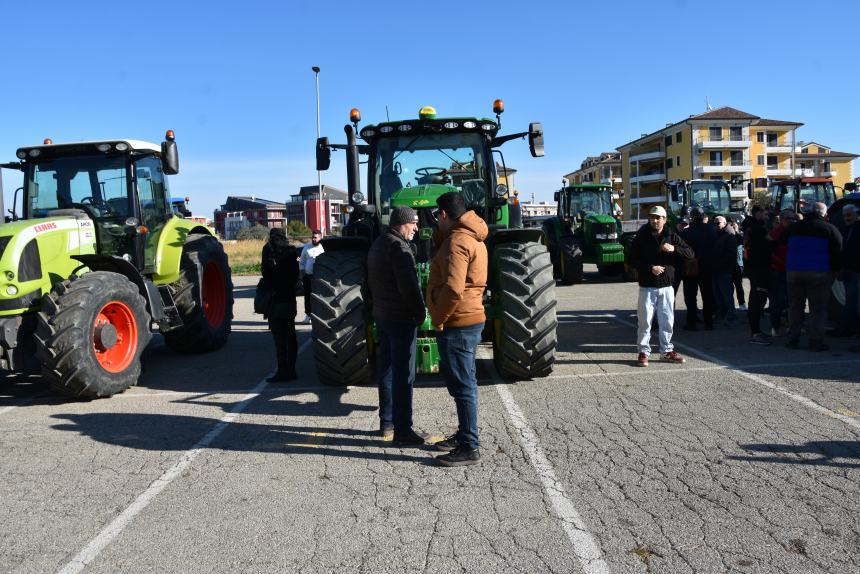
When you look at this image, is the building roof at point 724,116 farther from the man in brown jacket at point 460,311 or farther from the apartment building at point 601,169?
the man in brown jacket at point 460,311

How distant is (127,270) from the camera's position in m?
7.60

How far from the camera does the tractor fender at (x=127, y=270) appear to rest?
7.45 meters

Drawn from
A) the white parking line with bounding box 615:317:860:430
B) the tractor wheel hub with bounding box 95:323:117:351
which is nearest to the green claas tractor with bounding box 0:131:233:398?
the tractor wheel hub with bounding box 95:323:117:351

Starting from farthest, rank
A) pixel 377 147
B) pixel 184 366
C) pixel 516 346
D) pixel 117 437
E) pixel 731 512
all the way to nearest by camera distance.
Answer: pixel 184 366 < pixel 377 147 < pixel 516 346 < pixel 117 437 < pixel 731 512

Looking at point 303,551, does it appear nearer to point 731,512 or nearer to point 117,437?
point 731,512

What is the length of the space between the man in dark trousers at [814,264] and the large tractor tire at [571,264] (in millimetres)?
8550

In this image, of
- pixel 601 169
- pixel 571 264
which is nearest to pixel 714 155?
pixel 601 169

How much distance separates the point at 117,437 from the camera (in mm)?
5578

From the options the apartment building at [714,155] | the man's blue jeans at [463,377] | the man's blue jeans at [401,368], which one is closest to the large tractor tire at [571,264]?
the man's blue jeans at [401,368]

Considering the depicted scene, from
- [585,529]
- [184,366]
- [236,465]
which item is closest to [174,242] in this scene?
[184,366]

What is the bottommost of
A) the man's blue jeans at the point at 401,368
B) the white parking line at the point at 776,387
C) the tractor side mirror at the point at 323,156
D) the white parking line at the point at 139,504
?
the white parking line at the point at 139,504

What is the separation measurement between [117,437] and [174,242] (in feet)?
13.0

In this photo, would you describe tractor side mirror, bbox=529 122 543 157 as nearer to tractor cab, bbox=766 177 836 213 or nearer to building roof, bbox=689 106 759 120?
tractor cab, bbox=766 177 836 213

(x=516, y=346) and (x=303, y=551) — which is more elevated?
(x=516, y=346)
